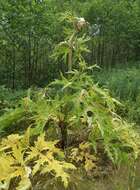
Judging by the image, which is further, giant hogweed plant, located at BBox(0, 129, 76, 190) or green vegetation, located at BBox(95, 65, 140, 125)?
green vegetation, located at BBox(95, 65, 140, 125)

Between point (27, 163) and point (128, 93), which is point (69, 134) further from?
point (128, 93)

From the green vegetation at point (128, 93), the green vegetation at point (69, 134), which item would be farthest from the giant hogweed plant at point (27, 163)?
the green vegetation at point (128, 93)

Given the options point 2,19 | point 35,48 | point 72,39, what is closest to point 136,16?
point 35,48

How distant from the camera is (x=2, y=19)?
9320 millimetres

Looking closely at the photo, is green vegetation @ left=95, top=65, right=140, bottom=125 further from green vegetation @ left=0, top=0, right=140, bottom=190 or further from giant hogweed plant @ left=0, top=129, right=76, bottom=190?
giant hogweed plant @ left=0, top=129, right=76, bottom=190

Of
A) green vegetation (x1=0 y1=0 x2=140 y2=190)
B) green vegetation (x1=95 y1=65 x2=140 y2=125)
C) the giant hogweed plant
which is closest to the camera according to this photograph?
the giant hogweed plant

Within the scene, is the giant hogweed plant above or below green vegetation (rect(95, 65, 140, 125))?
above

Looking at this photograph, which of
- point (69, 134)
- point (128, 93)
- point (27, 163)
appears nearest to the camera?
point (27, 163)

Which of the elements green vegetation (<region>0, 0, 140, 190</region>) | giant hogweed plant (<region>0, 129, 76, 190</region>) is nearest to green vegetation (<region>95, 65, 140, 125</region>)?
green vegetation (<region>0, 0, 140, 190</region>)

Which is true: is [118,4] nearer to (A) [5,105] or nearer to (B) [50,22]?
(B) [50,22]

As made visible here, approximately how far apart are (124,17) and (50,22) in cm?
396

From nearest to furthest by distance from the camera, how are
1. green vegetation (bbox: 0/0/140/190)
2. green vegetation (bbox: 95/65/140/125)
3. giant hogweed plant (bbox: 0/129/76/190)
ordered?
giant hogweed plant (bbox: 0/129/76/190)
green vegetation (bbox: 0/0/140/190)
green vegetation (bbox: 95/65/140/125)

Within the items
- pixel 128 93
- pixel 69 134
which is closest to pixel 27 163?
pixel 69 134

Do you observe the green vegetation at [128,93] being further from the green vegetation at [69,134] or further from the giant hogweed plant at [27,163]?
the giant hogweed plant at [27,163]
